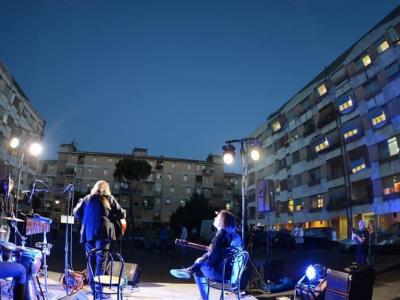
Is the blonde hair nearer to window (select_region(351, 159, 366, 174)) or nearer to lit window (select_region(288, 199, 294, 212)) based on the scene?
window (select_region(351, 159, 366, 174))

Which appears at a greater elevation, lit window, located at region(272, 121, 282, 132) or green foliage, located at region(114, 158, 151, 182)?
lit window, located at region(272, 121, 282, 132)

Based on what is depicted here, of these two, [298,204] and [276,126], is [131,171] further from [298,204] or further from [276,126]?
[298,204]

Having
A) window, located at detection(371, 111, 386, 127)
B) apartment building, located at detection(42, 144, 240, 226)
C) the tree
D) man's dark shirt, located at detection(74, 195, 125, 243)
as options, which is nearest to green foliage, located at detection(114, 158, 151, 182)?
the tree

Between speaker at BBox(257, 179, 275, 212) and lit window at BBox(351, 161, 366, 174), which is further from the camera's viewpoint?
lit window at BBox(351, 161, 366, 174)

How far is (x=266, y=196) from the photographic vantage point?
1057cm

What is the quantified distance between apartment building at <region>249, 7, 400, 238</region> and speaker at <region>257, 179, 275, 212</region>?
1439 cm

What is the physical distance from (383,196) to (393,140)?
15.6 ft

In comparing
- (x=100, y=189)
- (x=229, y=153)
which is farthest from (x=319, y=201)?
(x=100, y=189)

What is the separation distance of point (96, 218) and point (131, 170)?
205ft

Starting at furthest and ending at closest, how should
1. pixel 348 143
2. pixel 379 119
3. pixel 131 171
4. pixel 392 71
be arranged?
pixel 131 171, pixel 348 143, pixel 379 119, pixel 392 71

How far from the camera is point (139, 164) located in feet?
223

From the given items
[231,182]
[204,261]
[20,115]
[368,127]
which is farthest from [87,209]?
[231,182]

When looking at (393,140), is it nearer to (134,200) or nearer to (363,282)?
(363,282)

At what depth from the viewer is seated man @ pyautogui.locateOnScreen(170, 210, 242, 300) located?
5320mm
